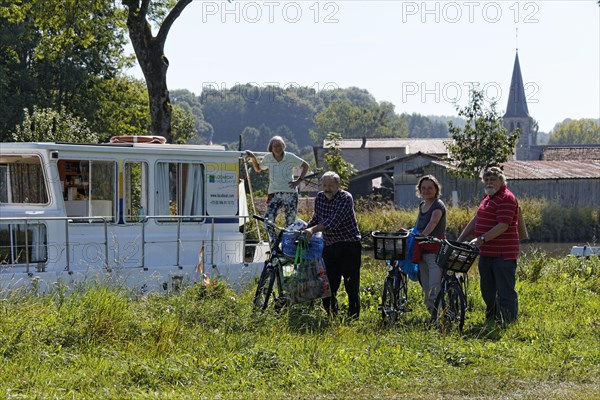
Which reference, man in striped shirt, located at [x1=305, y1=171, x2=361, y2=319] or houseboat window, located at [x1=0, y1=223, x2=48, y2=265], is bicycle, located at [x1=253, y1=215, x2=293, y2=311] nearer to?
man in striped shirt, located at [x1=305, y1=171, x2=361, y2=319]

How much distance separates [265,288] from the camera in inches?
430

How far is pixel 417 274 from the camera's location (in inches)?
431

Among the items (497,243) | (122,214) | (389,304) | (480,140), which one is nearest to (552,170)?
(480,140)

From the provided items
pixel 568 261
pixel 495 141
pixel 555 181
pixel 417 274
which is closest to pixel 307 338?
pixel 417 274

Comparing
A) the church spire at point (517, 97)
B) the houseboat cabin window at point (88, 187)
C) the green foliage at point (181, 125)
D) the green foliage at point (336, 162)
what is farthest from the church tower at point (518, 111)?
the houseboat cabin window at point (88, 187)

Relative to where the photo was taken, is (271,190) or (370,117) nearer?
(271,190)

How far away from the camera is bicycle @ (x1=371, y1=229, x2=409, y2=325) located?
411 inches

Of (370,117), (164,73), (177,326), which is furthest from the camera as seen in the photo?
(370,117)

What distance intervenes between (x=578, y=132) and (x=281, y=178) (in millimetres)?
163667

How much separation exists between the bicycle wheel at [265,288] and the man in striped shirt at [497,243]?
228 centimetres

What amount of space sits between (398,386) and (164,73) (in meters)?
14.9

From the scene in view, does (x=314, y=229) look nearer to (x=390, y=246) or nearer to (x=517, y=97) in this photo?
(x=390, y=246)

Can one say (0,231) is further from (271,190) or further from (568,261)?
(568,261)

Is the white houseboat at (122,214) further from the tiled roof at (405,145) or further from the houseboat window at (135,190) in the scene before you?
the tiled roof at (405,145)
